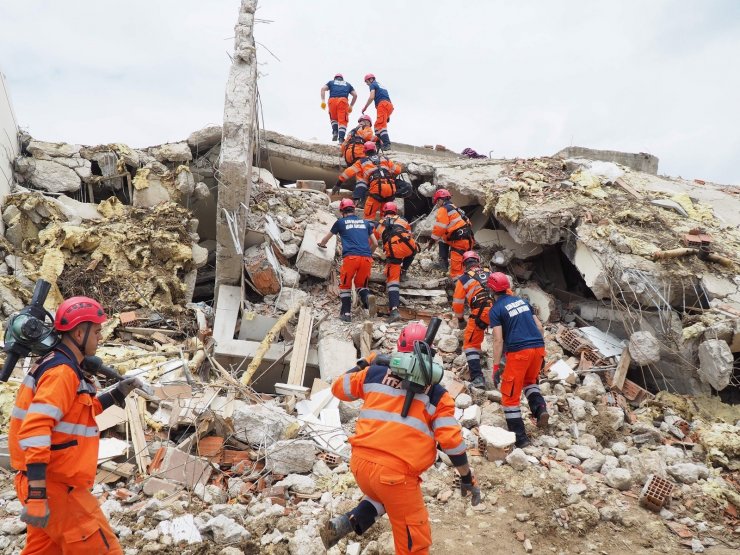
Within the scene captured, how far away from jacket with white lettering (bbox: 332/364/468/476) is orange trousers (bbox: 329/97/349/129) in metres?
8.85

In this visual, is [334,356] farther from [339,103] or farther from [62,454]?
[339,103]

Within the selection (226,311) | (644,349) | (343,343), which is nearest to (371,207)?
(343,343)

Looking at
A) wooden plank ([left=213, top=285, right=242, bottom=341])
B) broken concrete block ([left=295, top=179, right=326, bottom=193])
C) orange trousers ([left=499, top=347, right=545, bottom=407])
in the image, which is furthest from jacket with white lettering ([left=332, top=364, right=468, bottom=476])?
broken concrete block ([left=295, top=179, right=326, bottom=193])

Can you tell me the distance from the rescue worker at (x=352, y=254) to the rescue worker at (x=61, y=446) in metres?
4.49

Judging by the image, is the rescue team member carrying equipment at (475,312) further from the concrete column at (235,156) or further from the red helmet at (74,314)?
the red helmet at (74,314)

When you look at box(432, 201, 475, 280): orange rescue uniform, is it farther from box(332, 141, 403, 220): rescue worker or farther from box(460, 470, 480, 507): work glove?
box(460, 470, 480, 507): work glove

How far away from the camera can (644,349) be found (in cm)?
647

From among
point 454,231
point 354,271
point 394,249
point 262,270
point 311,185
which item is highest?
point 311,185

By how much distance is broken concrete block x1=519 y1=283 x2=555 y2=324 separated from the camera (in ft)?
26.0

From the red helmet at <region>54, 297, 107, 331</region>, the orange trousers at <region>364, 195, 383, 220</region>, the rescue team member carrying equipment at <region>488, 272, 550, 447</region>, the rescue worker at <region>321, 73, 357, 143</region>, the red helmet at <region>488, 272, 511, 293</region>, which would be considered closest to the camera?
the red helmet at <region>54, 297, 107, 331</region>

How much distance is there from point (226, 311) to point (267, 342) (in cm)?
99

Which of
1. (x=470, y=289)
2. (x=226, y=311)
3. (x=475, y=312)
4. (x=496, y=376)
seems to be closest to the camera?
(x=496, y=376)

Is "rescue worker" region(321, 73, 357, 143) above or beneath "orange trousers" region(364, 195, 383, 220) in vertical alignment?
above

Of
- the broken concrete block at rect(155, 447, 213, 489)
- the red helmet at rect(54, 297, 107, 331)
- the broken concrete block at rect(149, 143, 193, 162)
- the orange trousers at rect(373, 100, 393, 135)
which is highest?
the orange trousers at rect(373, 100, 393, 135)
